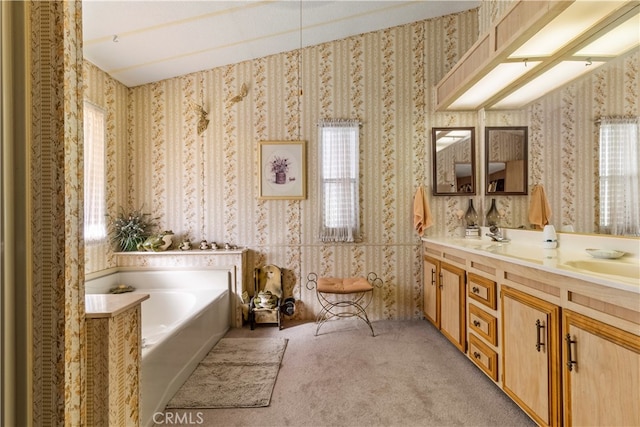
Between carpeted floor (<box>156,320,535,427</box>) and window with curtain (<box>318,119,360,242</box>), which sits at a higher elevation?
window with curtain (<box>318,119,360,242</box>)

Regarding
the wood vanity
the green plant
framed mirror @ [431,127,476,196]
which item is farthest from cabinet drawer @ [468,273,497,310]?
the green plant

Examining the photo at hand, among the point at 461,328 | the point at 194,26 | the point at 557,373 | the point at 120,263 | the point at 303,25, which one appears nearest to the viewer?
the point at 557,373

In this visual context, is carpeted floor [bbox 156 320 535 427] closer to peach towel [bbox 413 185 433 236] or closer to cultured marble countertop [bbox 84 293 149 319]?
cultured marble countertop [bbox 84 293 149 319]

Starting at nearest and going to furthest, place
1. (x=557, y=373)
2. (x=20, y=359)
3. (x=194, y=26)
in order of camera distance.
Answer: (x=20, y=359), (x=557, y=373), (x=194, y=26)

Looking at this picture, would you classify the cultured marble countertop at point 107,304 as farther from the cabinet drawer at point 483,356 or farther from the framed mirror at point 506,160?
the framed mirror at point 506,160

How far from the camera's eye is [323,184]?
348 cm

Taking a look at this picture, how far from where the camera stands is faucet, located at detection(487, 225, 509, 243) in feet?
9.33

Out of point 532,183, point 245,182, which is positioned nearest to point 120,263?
point 245,182

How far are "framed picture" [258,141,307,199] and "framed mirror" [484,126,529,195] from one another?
1934mm

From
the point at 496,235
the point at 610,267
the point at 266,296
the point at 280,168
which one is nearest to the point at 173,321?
the point at 266,296

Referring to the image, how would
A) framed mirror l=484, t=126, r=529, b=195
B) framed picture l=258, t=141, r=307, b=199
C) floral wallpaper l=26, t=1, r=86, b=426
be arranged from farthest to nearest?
framed picture l=258, t=141, r=307, b=199, framed mirror l=484, t=126, r=529, b=195, floral wallpaper l=26, t=1, r=86, b=426

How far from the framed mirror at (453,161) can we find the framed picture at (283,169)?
1.48 meters

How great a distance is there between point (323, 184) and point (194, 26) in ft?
6.27

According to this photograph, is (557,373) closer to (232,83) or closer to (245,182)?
(245,182)
